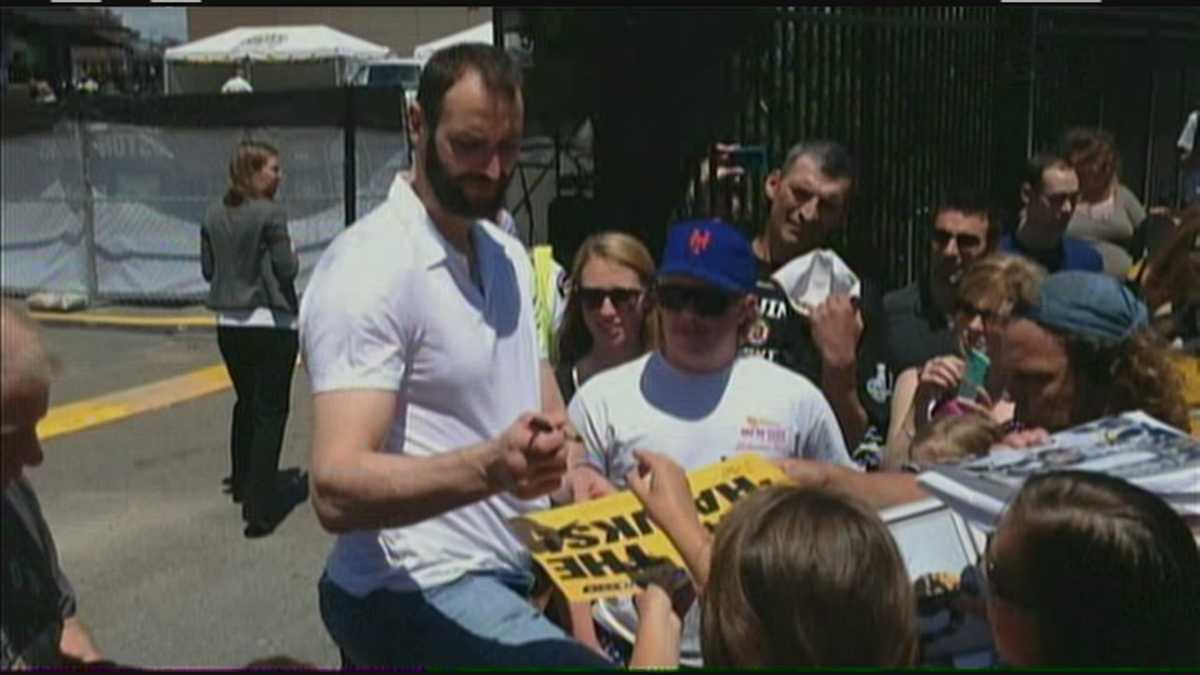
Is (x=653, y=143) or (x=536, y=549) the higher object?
(x=653, y=143)

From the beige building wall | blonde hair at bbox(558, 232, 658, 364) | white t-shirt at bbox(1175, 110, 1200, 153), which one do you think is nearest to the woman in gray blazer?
blonde hair at bbox(558, 232, 658, 364)

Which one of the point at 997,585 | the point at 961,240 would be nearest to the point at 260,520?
the point at 961,240

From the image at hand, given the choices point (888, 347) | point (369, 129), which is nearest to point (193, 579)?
point (888, 347)

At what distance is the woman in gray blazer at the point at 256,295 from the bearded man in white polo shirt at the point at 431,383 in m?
3.67

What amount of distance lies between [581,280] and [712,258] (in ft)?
2.70

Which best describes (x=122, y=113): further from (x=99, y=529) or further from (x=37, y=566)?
(x=37, y=566)

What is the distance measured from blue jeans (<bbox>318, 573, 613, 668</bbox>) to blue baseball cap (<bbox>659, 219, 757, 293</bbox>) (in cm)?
98

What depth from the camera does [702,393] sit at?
299 centimetres

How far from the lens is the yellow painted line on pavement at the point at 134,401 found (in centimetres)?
725

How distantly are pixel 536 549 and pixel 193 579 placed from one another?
3.57 m

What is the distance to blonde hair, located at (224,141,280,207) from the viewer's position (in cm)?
574

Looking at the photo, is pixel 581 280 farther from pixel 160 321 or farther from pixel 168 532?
pixel 160 321

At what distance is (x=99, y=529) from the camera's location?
6.09m

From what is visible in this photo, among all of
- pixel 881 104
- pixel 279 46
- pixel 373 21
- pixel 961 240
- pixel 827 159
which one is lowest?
pixel 961 240
